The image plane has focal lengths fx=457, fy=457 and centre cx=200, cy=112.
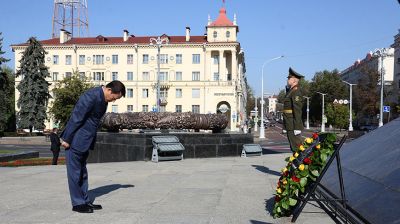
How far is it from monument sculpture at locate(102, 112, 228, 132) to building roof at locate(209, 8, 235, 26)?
66300mm

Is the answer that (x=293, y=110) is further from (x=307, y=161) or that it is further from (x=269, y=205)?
(x=307, y=161)

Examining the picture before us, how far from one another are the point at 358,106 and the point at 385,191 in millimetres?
85830

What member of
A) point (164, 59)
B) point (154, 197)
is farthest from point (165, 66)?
point (154, 197)

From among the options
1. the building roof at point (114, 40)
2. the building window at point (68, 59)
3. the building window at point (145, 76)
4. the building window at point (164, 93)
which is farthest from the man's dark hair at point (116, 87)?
the building window at point (68, 59)

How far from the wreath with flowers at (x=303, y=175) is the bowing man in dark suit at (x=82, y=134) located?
7.88ft

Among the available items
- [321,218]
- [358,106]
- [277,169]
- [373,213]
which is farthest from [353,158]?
[358,106]

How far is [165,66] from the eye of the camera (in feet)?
265

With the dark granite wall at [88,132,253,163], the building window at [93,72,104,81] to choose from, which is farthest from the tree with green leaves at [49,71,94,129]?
the dark granite wall at [88,132,253,163]

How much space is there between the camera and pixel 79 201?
582 cm

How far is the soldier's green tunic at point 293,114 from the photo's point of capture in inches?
325

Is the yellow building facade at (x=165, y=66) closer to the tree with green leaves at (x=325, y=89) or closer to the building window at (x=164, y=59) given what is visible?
the building window at (x=164, y=59)

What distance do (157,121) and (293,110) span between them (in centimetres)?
750

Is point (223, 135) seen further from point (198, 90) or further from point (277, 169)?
point (198, 90)

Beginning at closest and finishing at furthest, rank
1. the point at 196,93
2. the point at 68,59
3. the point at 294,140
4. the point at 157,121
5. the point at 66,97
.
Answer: the point at 294,140
the point at 157,121
the point at 66,97
the point at 196,93
the point at 68,59
